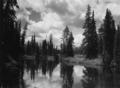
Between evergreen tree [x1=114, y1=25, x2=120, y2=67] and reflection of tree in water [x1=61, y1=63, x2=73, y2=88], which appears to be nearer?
reflection of tree in water [x1=61, y1=63, x2=73, y2=88]

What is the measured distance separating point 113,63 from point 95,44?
43.8 feet

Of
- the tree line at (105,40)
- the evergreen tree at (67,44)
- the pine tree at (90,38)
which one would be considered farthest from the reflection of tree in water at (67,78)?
the evergreen tree at (67,44)

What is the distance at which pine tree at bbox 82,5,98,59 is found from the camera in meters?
52.9

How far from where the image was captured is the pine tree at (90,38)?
52.9 meters

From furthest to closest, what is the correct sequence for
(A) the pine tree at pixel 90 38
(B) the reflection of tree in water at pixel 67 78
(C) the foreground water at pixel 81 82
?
(A) the pine tree at pixel 90 38
(B) the reflection of tree in water at pixel 67 78
(C) the foreground water at pixel 81 82

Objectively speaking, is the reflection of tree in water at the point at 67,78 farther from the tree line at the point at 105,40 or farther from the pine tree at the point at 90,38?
the pine tree at the point at 90,38

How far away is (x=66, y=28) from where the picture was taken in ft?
289

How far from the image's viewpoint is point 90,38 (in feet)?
182

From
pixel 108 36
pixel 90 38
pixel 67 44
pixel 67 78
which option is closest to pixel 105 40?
pixel 108 36

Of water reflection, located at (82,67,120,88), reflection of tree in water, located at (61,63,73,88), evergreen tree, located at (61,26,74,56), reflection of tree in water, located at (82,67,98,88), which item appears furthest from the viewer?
evergreen tree, located at (61,26,74,56)

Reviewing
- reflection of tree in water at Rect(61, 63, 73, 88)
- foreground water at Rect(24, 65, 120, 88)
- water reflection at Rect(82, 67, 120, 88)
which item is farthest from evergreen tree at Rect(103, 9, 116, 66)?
foreground water at Rect(24, 65, 120, 88)

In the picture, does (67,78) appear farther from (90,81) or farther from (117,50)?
(117,50)

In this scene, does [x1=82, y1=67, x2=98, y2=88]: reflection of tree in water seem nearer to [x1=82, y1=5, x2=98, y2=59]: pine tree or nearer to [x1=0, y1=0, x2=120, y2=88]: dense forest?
[x1=0, y1=0, x2=120, y2=88]: dense forest

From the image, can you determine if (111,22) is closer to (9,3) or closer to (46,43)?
(9,3)
